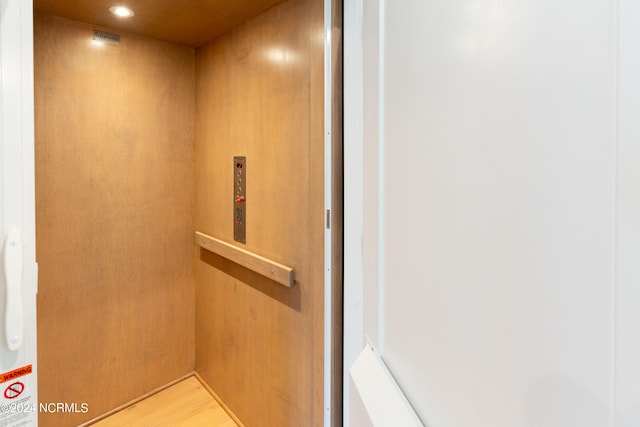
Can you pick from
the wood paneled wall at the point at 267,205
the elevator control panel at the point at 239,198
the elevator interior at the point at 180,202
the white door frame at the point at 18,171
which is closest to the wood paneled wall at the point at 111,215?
the elevator interior at the point at 180,202

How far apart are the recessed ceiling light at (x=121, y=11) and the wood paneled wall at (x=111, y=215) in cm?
24

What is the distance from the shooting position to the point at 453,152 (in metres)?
0.44

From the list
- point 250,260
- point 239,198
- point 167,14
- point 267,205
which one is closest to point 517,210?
point 267,205

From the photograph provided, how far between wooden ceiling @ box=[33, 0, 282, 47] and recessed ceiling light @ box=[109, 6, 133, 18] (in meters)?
0.02

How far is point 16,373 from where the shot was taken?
836 millimetres

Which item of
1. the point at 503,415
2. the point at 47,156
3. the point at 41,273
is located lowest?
the point at 41,273

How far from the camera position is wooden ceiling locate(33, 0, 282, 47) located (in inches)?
61.7

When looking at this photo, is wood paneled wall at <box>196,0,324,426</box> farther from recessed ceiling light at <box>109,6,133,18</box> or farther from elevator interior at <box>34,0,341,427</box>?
recessed ceiling light at <box>109,6,133,18</box>

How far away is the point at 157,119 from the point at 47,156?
22.7 inches

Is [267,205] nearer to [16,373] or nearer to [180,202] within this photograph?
[180,202]

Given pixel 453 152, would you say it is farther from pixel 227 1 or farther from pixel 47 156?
pixel 47 156

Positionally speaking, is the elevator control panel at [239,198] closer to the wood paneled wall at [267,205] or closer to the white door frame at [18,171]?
the wood paneled wall at [267,205]

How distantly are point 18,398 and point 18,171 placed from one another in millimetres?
533

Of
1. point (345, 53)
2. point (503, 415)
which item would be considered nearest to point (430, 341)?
point (503, 415)
